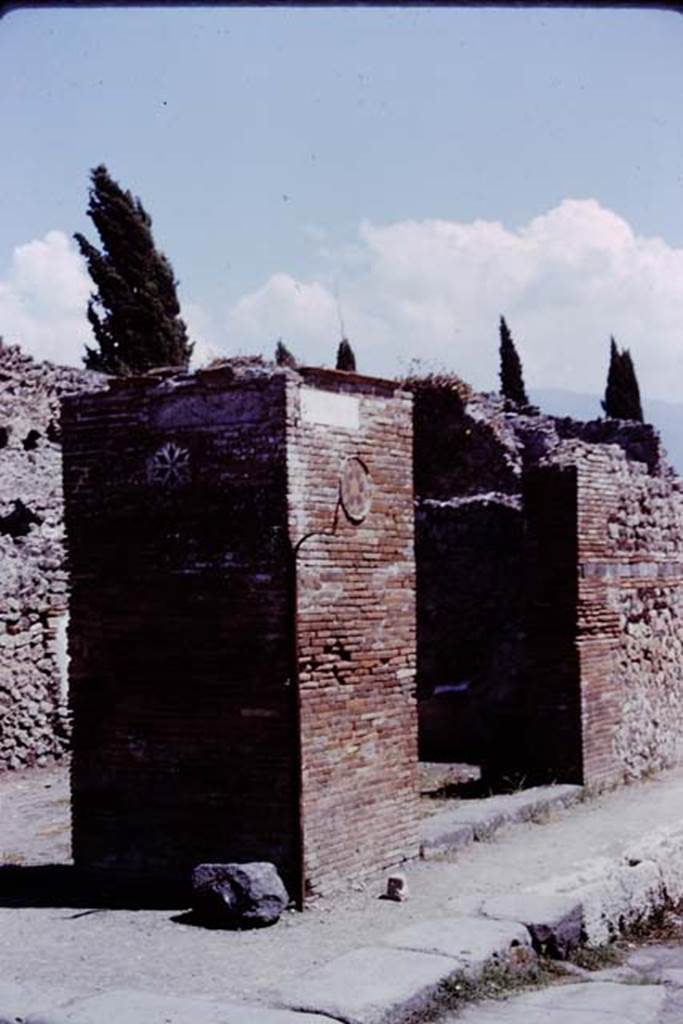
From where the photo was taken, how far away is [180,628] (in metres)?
7.32

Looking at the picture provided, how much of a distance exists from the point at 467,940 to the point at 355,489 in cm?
266

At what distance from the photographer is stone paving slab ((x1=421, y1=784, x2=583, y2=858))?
8.13m

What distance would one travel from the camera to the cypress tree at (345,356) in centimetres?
3350

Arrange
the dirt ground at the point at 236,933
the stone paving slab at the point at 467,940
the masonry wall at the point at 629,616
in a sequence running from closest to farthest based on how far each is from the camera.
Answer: the dirt ground at the point at 236,933
the stone paving slab at the point at 467,940
the masonry wall at the point at 629,616

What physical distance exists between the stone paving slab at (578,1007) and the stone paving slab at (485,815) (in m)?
2.09

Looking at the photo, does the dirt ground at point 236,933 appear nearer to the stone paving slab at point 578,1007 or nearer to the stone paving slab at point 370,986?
the stone paving slab at point 370,986

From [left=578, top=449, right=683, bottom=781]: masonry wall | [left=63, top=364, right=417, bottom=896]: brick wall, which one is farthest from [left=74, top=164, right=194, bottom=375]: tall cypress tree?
[left=63, top=364, right=417, bottom=896]: brick wall

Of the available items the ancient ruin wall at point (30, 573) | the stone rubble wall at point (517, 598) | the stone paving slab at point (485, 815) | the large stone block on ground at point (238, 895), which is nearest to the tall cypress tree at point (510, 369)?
the stone rubble wall at point (517, 598)

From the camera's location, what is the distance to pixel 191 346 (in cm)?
2778

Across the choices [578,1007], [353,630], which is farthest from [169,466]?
[578,1007]

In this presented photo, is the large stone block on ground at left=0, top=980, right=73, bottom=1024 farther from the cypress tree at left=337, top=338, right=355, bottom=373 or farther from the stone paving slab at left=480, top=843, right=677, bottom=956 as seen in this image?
the cypress tree at left=337, top=338, right=355, bottom=373

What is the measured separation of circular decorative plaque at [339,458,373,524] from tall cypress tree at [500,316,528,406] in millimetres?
26394

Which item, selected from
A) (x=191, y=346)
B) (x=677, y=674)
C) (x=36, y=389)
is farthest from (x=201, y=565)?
(x=191, y=346)

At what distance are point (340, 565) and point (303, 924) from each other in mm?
1994
